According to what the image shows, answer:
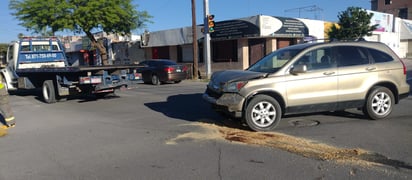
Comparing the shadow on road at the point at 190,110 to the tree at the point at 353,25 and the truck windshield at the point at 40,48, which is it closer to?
the truck windshield at the point at 40,48

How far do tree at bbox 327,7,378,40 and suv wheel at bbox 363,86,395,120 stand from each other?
23125mm

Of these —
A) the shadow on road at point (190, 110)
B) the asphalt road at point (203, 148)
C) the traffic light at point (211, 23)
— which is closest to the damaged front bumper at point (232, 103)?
the asphalt road at point (203, 148)

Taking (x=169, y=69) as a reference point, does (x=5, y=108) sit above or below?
below

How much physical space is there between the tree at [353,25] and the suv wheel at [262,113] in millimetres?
24650

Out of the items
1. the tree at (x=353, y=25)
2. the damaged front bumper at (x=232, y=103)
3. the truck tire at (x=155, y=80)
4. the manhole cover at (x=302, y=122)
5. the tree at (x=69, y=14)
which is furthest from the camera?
the tree at (x=353, y=25)

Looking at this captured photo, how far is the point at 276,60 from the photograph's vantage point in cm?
723

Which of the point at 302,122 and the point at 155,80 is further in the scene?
the point at 155,80

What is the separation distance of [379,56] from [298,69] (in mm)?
2071

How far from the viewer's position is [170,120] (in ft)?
25.7

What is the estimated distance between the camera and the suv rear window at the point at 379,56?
713cm

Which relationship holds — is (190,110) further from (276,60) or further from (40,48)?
(40,48)

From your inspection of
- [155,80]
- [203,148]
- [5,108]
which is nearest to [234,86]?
[203,148]

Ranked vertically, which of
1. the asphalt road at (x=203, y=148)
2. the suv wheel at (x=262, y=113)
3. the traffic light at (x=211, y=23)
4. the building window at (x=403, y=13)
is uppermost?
the building window at (x=403, y=13)

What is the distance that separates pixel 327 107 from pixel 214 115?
2648 millimetres
